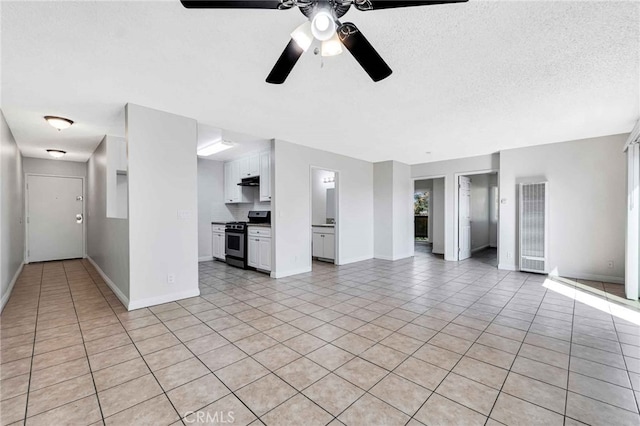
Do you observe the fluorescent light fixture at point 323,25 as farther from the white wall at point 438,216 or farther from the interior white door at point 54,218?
the interior white door at point 54,218

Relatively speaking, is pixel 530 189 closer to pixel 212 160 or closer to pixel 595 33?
pixel 595 33

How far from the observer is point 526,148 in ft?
17.3

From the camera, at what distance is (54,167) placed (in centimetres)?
643

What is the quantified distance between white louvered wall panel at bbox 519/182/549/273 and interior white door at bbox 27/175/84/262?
10027mm

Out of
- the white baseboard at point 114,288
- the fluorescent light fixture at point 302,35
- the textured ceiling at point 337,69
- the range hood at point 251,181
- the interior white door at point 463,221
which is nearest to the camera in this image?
the fluorescent light fixture at point 302,35

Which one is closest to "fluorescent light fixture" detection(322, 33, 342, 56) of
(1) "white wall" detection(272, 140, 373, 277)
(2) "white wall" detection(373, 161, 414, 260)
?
(1) "white wall" detection(272, 140, 373, 277)

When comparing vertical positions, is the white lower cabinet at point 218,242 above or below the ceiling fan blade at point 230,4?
below

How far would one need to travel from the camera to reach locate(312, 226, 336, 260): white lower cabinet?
20.3 feet

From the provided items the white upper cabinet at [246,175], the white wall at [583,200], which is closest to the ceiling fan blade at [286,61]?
the white upper cabinet at [246,175]

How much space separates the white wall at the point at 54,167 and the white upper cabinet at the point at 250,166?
415cm

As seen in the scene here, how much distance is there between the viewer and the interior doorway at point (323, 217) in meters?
6.29

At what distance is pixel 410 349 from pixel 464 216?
5.41 metres

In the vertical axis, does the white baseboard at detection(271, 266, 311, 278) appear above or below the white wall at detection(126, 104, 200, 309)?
below

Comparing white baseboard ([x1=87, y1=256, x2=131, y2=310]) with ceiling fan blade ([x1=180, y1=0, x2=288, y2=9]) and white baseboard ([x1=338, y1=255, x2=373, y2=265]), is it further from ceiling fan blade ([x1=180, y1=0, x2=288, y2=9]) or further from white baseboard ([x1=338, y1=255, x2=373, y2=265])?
white baseboard ([x1=338, y1=255, x2=373, y2=265])
